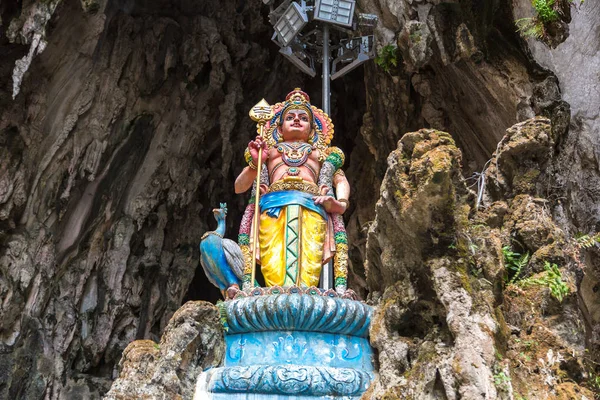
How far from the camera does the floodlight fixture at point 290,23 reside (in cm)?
711

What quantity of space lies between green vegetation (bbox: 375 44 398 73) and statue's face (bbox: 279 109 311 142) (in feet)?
9.87

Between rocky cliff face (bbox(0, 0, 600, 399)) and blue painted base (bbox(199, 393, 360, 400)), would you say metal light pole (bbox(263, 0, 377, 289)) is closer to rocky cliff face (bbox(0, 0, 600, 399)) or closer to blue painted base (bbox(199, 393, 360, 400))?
rocky cliff face (bbox(0, 0, 600, 399))

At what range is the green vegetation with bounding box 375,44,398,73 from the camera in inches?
300

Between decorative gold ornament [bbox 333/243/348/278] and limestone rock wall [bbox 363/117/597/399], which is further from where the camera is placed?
decorative gold ornament [bbox 333/243/348/278]

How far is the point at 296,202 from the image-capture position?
4559 millimetres

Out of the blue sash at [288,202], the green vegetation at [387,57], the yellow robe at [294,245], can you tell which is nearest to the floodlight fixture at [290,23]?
the green vegetation at [387,57]

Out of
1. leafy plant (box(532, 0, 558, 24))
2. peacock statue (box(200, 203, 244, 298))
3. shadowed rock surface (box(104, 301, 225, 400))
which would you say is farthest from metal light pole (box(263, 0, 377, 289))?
shadowed rock surface (box(104, 301, 225, 400))

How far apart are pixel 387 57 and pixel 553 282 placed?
4954mm

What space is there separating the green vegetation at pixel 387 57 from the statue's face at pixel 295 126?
9.87 ft

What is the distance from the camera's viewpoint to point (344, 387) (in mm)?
3162

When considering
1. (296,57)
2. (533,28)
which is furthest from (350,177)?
(533,28)

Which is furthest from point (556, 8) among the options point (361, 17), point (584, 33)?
point (361, 17)

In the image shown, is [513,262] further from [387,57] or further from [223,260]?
[387,57]

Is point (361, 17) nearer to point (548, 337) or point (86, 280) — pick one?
point (86, 280)
